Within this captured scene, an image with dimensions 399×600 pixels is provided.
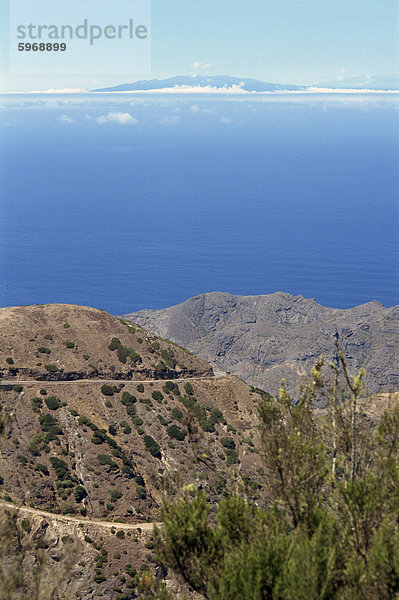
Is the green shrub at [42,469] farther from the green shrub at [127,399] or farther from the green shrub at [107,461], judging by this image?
the green shrub at [127,399]

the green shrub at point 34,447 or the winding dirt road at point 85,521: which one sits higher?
the green shrub at point 34,447

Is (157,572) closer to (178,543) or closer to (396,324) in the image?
(178,543)

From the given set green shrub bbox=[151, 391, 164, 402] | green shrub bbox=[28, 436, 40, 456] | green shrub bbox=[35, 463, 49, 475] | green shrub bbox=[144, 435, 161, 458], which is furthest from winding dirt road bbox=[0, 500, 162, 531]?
green shrub bbox=[151, 391, 164, 402]

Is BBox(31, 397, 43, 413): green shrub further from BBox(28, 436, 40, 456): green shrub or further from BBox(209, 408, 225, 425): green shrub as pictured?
BBox(209, 408, 225, 425): green shrub

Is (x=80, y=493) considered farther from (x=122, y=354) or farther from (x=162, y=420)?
(x=122, y=354)

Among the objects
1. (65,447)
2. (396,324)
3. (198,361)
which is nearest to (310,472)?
(65,447)

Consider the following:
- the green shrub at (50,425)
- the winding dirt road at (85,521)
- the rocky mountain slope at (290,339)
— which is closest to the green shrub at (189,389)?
the green shrub at (50,425)

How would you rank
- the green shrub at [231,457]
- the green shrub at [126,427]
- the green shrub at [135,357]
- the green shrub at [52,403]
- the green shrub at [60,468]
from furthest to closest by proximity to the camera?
the green shrub at [135,357]
the green shrub at [126,427]
the green shrub at [52,403]
the green shrub at [231,457]
the green shrub at [60,468]
